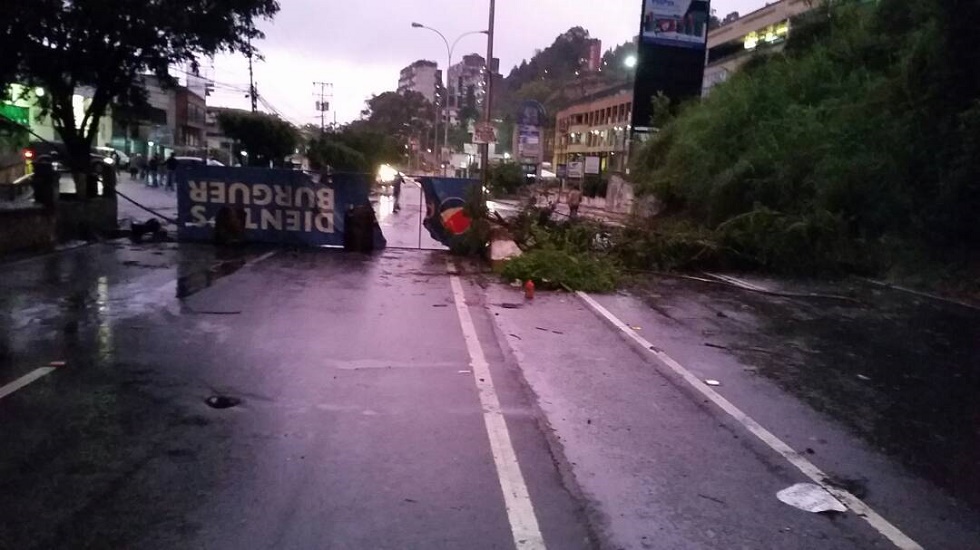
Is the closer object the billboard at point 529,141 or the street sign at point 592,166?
the street sign at point 592,166

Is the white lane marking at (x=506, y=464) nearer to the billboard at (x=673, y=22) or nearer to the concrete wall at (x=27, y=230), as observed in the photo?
the concrete wall at (x=27, y=230)

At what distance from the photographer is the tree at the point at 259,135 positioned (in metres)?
54.6

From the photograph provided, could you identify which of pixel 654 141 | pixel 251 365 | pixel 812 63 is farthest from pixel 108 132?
pixel 251 365

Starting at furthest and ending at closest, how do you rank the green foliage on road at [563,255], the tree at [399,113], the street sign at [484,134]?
the tree at [399,113] < the street sign at [484,134] < the green foliage on road at [563,255]

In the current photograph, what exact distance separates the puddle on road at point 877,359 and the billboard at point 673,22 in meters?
38.8

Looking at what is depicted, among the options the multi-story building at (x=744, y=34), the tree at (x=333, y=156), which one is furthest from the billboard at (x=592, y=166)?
the tree at (x=333, y=156)

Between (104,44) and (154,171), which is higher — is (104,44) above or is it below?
above

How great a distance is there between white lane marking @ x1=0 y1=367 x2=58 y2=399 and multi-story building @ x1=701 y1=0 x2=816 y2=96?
46.2 m

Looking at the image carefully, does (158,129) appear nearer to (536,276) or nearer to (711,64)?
(711,64)

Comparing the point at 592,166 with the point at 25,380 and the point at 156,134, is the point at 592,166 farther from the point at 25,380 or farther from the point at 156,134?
the point at 25,380

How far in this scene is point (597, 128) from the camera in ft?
308

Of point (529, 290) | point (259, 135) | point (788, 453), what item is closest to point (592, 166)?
point (259, 135)

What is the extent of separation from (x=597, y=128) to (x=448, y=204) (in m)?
74.9

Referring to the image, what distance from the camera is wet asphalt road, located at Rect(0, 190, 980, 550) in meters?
5.35
